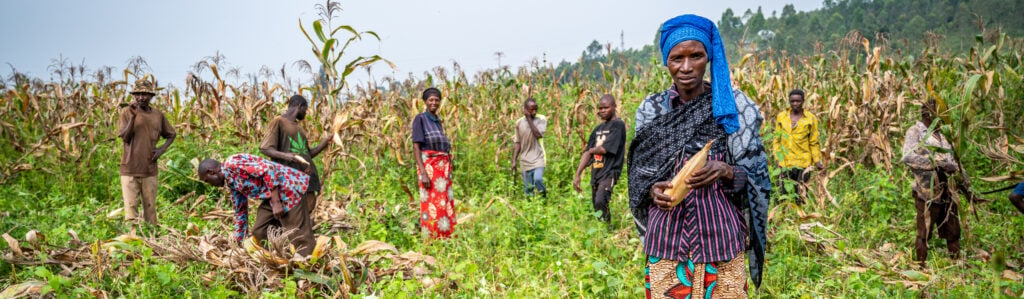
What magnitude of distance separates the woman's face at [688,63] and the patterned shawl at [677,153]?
137mm

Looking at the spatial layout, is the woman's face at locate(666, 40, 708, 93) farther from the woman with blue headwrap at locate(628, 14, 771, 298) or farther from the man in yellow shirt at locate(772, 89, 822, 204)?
the man in yellow shirt at locate(772, 89, 822, 204)

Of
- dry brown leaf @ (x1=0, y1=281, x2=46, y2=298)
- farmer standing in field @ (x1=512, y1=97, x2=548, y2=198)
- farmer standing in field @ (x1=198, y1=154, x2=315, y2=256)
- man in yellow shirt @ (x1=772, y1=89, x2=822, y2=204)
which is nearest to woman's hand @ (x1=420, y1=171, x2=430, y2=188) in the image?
farmer standing in field @ (x1=198, y1=154, x2=315, y2=256)

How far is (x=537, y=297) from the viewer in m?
2.90

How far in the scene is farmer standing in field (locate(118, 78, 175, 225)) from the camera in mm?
4859

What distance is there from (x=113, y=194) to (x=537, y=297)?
5.81m

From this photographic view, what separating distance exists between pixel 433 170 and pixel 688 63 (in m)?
3.08

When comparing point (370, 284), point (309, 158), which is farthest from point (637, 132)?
point (309, 158)

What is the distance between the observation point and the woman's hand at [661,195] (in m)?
1.79

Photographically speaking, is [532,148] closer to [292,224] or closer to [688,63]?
[292,224]

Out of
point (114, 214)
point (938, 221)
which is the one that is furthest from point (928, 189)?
point (114, 214)

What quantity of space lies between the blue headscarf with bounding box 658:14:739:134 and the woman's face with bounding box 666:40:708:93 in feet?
0.06

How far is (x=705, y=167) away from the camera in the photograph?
175 cm

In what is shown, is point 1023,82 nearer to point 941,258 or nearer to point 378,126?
point 941,258

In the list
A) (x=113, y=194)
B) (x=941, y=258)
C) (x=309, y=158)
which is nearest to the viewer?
(x=941, y=258)
